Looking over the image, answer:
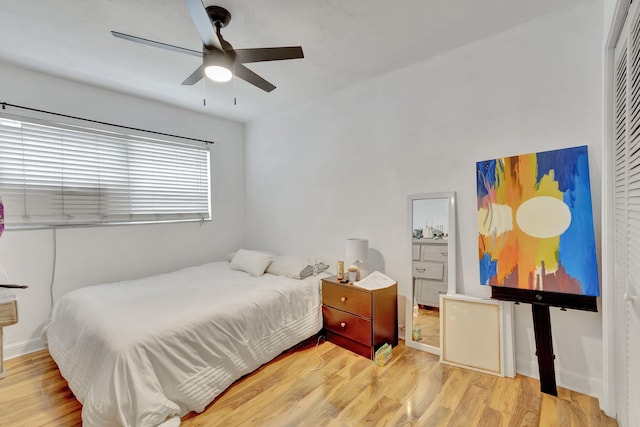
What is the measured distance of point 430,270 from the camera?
8.36 feet

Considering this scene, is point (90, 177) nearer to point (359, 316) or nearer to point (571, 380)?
point (359, 316)

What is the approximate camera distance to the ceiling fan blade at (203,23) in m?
1.37

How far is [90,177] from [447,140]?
3.39m

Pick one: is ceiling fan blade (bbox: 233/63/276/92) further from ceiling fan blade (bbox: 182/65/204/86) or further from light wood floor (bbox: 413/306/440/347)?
light wood floor (bbox: 413/306/440/347)

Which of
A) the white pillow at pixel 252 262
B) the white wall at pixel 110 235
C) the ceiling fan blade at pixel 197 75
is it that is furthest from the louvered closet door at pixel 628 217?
the white wall at pixel 110 235

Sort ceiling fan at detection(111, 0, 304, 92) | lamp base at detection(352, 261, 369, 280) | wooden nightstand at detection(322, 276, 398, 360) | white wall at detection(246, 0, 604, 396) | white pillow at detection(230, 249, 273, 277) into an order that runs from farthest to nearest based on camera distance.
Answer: white pillow at detection(230, 249, 273, 277), lamp base at detection(352, 261, 369, 280), wooden nightstand at detection(322, 276, 398, 360), white wall at detection(246, 0, 604, 396), ceiling fan at detection(111, 0, 304, 92)

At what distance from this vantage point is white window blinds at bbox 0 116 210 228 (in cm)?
256

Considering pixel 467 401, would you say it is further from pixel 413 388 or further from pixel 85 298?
pixel 85 298

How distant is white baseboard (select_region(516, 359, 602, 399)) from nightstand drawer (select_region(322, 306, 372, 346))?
3.69 ft

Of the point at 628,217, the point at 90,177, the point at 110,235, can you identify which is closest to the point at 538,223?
the point at 628,217

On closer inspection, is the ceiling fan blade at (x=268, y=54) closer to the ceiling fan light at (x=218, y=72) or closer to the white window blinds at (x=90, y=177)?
the ceiling fan light at (x=218, y=72)

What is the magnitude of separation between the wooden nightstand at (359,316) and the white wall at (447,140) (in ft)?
1.16

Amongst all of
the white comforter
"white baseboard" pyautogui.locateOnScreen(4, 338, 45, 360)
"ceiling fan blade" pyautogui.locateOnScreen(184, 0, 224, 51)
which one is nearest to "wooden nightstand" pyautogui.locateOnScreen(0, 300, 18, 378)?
the white comforter

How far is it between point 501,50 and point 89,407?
3481 millimetres
